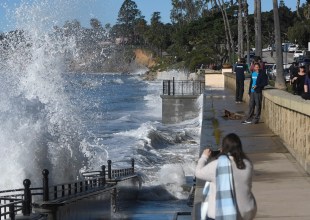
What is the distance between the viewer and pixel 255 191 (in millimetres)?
10094

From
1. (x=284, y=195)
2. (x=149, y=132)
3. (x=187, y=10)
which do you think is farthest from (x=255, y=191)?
(x=187, y=10)

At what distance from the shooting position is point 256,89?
18.7m

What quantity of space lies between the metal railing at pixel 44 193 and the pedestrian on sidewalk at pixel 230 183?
139 inches

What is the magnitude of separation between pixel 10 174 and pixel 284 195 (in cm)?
713

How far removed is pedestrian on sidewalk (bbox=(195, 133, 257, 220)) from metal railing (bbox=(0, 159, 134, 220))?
3.54 meters

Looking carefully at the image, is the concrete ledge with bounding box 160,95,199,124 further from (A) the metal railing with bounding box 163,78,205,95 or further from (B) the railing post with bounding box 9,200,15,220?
(B) the railing post with bounding box 9,200,15,220

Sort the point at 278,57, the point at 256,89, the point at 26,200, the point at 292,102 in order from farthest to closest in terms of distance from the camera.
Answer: the point at 278,57, the point at 256,89, the point at 292,102, the point at 26,200

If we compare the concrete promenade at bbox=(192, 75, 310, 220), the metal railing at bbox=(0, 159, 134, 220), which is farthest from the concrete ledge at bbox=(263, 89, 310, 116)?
the metal railing at bbox=(0, 159, 134, 220)

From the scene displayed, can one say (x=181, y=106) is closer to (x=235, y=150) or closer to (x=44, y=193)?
(x=44, y=193)

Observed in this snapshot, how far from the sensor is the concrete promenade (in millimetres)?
8789

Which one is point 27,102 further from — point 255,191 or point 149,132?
point 149,132

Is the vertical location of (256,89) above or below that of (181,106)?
above

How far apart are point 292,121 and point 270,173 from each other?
9.62 ft

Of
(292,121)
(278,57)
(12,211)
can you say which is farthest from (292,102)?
(278,57)
